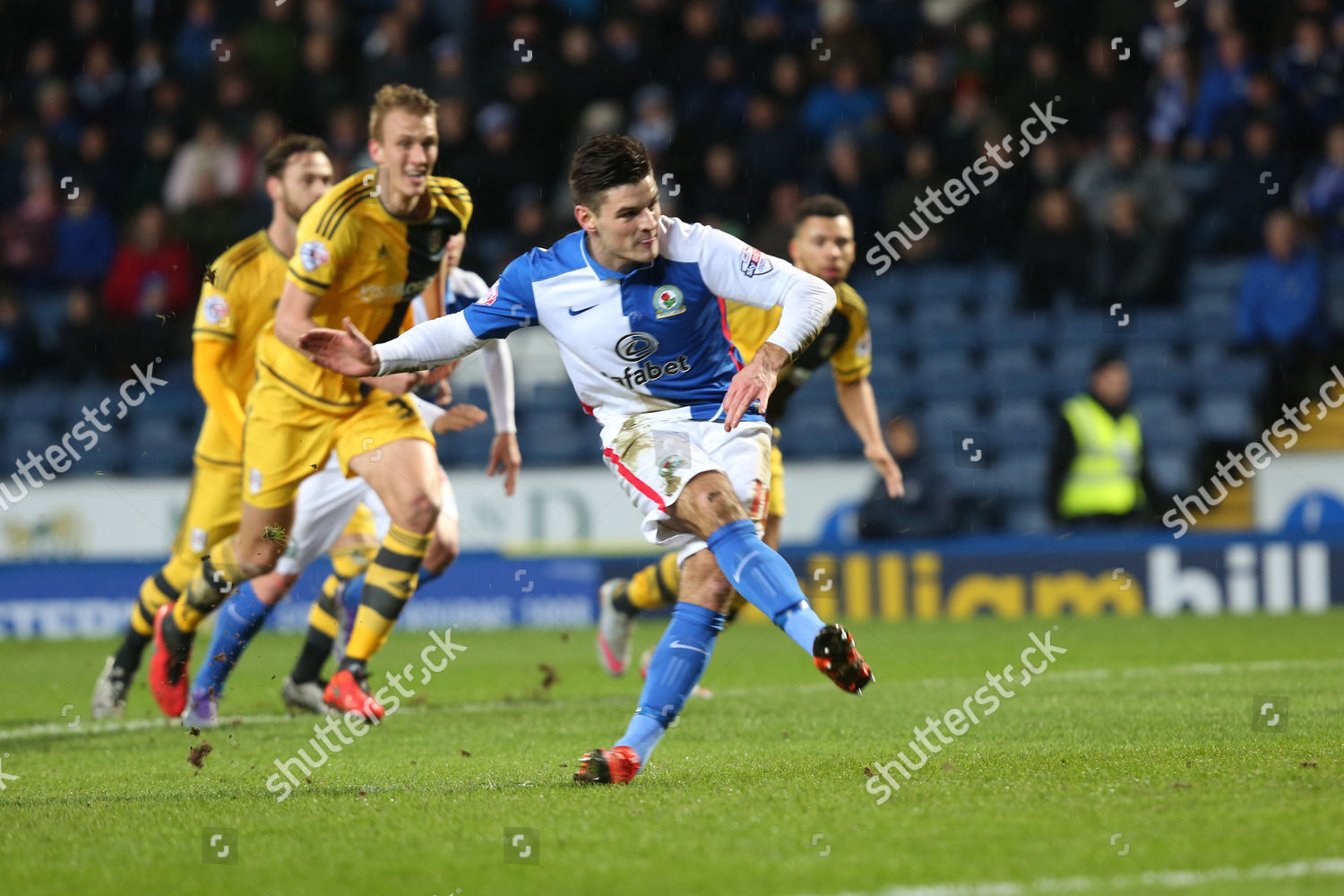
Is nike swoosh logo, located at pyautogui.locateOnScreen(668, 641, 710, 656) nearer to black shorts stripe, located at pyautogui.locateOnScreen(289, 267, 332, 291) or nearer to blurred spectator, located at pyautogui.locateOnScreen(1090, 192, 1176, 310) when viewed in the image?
black shorts stripe, located at pyautogui.locateOnScreen(289, 267, 332, 291)

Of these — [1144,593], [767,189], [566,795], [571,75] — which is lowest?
[1144,593]

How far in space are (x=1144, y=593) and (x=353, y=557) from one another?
6486mm

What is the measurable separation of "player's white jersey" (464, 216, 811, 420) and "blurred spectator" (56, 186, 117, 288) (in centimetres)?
1199

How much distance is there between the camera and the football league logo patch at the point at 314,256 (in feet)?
21.3

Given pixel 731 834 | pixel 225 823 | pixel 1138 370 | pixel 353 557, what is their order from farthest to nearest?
1. pixel 1138 370
2. pixel 353 557
3. pixel 225 823
4. pixel 731 834

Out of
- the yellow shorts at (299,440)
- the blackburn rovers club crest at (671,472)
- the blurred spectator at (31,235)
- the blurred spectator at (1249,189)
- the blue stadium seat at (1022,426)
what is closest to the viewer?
Result: the blackburn rovers club crest at (671,472)

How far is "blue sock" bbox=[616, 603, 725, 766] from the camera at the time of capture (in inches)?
191

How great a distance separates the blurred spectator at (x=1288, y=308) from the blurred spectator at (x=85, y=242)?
35.7 feet

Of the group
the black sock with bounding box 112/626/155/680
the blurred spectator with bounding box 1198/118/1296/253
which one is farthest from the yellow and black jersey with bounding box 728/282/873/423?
the blurred spectator with bounding box 1198/118/1296/253

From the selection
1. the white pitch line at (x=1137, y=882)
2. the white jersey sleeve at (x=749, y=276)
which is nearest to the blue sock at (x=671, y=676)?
the white jersey sleeve at (x=749, y=276)

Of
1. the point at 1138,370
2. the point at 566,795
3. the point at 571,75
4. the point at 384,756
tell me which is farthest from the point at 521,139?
the point at 566,795

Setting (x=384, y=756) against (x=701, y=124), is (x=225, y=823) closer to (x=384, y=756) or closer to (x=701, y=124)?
(x=384, y=756)

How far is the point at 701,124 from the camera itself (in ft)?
49.6

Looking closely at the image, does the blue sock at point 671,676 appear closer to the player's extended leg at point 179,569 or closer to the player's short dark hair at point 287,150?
the player's short dark hair at point 287,150
